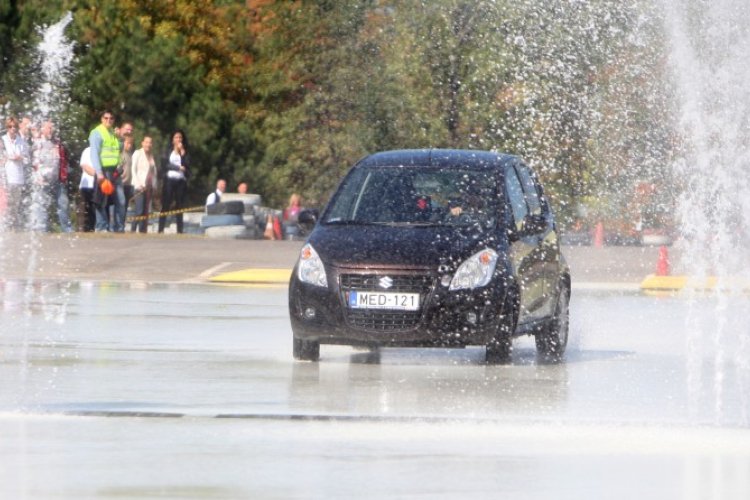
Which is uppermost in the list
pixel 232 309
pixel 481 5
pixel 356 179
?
pixel 481 5

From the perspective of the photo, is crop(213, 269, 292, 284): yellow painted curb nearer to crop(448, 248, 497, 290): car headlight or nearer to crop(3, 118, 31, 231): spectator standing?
crop(3, 118, 31, 231): spectator standing

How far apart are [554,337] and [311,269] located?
2.12m

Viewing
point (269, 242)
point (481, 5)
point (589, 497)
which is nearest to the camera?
point (589, 497)

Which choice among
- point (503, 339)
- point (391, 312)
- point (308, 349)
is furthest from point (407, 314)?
point (308, 349)

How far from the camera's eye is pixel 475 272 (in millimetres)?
14703

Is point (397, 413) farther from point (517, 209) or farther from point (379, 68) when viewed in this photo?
point (379, 68)

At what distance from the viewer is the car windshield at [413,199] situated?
15656 mm

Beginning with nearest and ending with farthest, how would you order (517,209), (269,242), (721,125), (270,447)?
(270,447) → (517,209) → (269,242) → (721,125)

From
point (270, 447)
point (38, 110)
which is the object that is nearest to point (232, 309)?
point (270, 447)


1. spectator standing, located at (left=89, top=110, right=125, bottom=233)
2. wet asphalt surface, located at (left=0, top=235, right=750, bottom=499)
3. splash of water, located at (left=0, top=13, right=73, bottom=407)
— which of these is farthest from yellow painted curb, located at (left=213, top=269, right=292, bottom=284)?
spectator standing, located at (left=89, top=110, right=125, bottom=233)

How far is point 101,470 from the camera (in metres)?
9.55

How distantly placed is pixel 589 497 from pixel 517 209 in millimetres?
7199

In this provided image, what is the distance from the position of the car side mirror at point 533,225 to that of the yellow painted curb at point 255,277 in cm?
923

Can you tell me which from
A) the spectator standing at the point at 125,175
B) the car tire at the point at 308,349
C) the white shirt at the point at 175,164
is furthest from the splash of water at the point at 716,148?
the spectator standing at the point at 125,175
